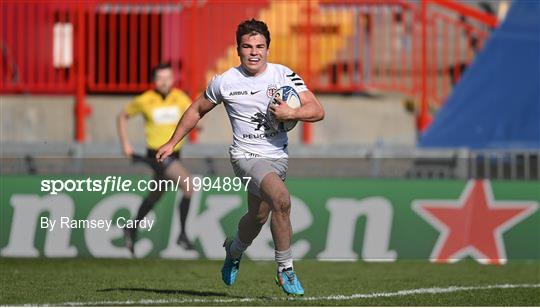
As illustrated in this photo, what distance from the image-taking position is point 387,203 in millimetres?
16125

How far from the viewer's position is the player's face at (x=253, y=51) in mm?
10227

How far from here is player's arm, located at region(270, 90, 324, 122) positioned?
10008mm

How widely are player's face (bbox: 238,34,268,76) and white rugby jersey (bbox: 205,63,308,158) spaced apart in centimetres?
11

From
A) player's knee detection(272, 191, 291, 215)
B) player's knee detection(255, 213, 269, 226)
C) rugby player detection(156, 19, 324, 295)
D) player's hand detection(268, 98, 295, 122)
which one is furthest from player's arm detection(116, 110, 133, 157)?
player's hand detection(268, 98, 295, 122)

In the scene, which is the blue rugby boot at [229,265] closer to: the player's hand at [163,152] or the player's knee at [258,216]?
the player's knee at [258,216]

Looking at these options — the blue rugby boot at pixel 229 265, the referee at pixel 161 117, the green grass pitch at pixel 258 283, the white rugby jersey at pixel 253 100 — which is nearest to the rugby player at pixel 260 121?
the white rugby jersey at pixel 253 100

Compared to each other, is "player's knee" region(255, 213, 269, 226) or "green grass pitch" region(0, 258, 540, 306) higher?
"player's knee" region(255, 213, 269, 226)

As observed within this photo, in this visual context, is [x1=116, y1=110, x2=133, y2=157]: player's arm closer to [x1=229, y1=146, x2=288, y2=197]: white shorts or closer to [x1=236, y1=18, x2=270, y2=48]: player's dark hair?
[x1=229, y1=146, x2=288, y2=197]: white shorts

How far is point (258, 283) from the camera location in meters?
12.5

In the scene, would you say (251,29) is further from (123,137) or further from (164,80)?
(123,137)

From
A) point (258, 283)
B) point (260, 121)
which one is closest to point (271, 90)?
point (260, 121)

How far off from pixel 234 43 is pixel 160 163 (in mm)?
4334

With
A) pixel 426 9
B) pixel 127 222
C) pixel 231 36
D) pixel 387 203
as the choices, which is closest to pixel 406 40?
pixel 426 9

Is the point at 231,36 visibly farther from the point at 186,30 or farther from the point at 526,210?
the point at 526,210
